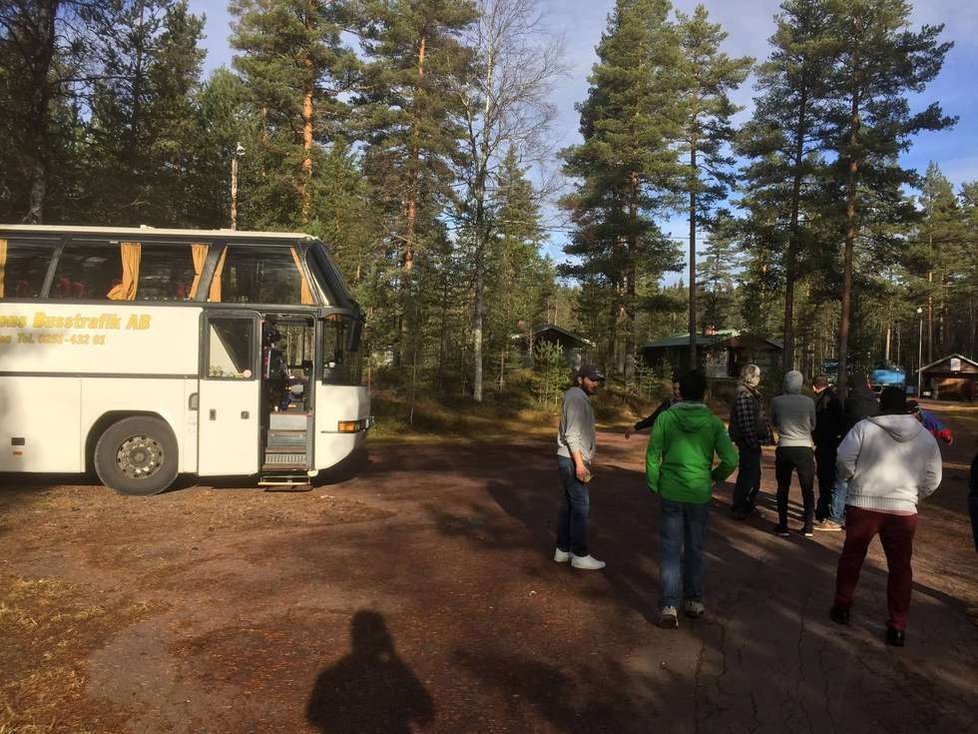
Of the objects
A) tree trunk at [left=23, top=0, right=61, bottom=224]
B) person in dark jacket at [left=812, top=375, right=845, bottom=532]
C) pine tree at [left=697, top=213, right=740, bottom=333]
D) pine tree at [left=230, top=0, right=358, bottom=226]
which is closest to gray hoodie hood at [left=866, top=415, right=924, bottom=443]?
person in dark jacket at [left=812, top=375, right=845, bottom=532]

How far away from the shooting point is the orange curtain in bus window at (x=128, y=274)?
9711 millimetres

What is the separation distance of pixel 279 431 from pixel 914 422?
26.9 ft

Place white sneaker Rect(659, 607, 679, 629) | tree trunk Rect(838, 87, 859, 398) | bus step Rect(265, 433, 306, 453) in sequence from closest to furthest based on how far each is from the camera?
white sneaker Rect(659, 607, 679, 629) < bus step Rect(265, 433, 306, 453) < tree trunk Rect(838, 87, 859, 398)

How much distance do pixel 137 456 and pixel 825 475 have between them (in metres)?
9.33

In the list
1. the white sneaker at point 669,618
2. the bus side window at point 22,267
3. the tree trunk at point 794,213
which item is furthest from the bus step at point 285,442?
the tree trunk at point 794,213

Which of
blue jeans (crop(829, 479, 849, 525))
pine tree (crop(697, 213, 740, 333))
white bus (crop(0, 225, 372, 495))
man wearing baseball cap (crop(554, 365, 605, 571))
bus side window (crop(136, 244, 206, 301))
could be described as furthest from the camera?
pine tree (crop(697, 213, 740, 333))

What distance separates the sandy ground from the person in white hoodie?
503 mm

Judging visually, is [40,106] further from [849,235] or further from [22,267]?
[849,235]

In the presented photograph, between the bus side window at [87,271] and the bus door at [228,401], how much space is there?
1.50 meters

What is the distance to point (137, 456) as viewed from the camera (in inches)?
383

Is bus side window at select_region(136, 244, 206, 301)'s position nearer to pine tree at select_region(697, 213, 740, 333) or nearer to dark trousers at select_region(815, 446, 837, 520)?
dark trousers at select_region(815, 446, 837, 520)

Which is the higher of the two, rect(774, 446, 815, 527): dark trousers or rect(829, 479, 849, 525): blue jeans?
rect(774, 446, 815, 527): dark trousers

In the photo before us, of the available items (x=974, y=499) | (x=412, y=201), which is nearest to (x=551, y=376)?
(x=412, y=201)

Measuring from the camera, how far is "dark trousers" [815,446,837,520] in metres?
8.28
